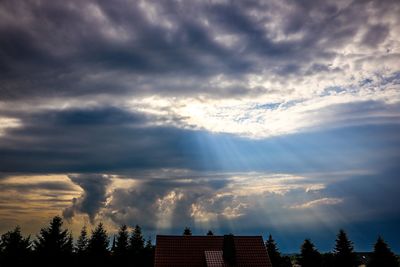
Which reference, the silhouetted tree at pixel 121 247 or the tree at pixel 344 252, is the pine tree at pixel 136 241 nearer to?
the silhouetted tree at pixel 121 247

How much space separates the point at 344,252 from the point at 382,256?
17.4 ft

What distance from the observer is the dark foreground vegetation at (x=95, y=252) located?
4519cm

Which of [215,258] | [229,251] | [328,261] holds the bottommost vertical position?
[328,261]

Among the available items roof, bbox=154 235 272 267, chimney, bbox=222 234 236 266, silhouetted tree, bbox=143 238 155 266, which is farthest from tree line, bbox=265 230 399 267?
silhouetted tree, bbox=143 238 155 266

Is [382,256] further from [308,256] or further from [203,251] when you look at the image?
[203,251]

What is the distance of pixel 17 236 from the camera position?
45969 millimetres

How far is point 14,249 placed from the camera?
1746 inches

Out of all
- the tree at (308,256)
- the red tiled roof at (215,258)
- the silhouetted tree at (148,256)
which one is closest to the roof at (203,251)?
the red tiled roof at (215,258)

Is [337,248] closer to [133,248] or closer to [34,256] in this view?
[133,248]

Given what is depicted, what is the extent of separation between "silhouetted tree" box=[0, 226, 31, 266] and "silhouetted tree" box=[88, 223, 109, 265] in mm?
9775

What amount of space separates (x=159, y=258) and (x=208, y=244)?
21.8 ft

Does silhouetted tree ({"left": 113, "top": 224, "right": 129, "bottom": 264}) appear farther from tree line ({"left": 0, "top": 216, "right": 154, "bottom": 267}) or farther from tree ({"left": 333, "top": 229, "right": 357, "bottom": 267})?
tree ({"left": 333, "top": 229, "right": 357, "bottom": 267})

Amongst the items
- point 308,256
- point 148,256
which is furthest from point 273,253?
point 148,256

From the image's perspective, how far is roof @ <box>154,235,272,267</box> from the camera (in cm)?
4375
